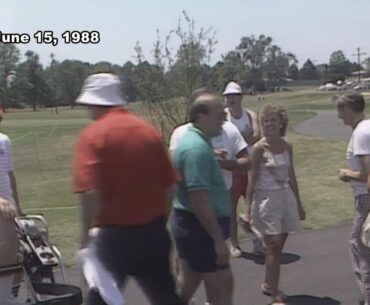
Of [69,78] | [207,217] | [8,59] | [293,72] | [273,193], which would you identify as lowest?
[273,193]

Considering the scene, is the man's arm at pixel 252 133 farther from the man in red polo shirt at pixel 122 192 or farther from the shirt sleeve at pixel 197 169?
the man in red polo shirt at pixel 122 192

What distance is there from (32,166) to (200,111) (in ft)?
62.2

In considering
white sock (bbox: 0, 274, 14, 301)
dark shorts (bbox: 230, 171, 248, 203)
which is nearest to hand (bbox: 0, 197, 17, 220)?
white sock (bbox: 0, 274, 14, 301)

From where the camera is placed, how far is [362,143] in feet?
18.3

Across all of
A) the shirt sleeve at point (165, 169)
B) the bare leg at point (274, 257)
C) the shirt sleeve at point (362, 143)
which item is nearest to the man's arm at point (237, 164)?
the bare leg at point (274, 257)

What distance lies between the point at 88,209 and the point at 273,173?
2.41m

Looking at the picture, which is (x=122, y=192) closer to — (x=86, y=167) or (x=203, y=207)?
(x=86, y=167)

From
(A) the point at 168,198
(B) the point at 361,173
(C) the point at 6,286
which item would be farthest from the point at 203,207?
(C) the point at 6,286

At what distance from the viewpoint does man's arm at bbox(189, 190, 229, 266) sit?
496 centimetres

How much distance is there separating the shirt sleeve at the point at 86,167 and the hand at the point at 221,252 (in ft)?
3.13

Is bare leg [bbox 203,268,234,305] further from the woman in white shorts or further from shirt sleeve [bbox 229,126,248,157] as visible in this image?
shirt sleeve [bbox 229,126,248,157]

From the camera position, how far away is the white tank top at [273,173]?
259 inches

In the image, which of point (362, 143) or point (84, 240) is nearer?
point (84, 240)

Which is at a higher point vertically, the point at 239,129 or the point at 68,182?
the point at 239,129
